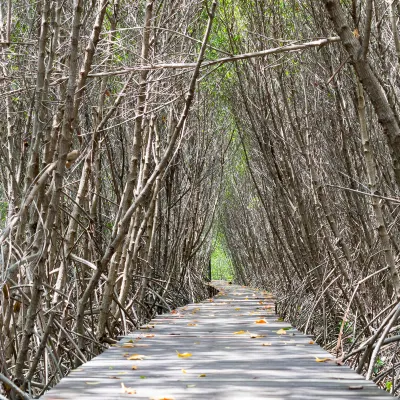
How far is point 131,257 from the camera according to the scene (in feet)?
17.6

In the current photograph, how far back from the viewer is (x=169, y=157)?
5051 mm

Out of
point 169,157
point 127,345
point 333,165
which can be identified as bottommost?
point 127,345

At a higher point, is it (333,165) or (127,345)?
(333,165)

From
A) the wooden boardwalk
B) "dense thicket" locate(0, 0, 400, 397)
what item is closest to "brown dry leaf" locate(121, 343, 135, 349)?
the wooden boardwalk

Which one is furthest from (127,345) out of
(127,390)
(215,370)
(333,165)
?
(333,165)

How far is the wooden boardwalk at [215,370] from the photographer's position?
101 inches

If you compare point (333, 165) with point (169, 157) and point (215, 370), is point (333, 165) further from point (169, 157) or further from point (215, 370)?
point (215, 370)

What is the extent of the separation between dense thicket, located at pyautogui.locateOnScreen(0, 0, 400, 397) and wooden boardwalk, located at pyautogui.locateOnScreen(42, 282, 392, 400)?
12.9 inches

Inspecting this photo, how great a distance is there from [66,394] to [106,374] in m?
0.52

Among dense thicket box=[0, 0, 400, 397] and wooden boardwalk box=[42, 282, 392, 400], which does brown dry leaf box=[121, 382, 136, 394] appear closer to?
wooden boardwalk box=[42, 282, 392, 400]

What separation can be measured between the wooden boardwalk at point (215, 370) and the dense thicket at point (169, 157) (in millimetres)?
327

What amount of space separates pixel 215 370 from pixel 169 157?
7.35 ft

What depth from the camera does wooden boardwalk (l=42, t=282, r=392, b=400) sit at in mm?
2555

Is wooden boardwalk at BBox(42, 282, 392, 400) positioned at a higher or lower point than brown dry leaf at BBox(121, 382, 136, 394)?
lower
